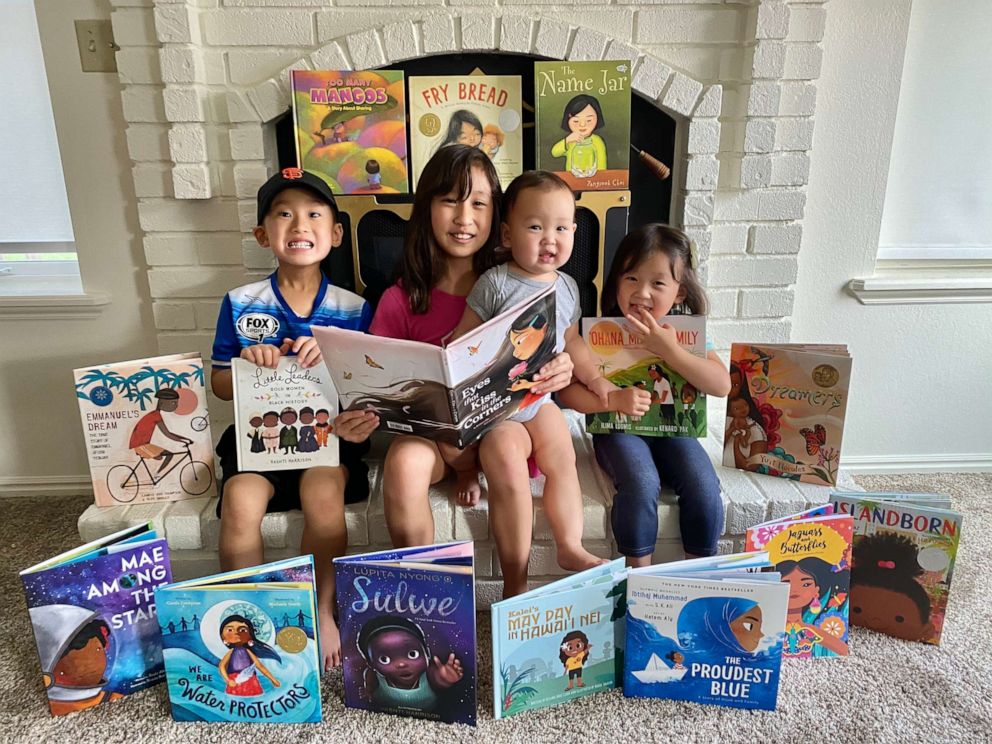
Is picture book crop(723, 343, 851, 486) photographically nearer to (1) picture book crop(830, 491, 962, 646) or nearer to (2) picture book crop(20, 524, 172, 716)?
(1) picture book crop(830, 491, 962, 646)

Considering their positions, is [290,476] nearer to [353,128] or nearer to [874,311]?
[353,128]

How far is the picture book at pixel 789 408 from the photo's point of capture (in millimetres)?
1416

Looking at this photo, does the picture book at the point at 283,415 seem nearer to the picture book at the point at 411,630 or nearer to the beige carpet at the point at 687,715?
the picture book at the point at 411,630

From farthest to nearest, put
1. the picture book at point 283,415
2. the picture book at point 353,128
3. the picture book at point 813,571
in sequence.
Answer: the picture book at point 353,128 < the picture book at point 283,415 < the picture book at point 813,571

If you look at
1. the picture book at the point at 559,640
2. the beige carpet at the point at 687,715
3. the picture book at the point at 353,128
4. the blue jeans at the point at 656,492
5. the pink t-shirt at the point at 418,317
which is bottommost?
the beige carpet at the point at 687,715

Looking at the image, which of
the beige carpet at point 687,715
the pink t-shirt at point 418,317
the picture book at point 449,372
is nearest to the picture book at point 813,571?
the beige carpet at point 687,715

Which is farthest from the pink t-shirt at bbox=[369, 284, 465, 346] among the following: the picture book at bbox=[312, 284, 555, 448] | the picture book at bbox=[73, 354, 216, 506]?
the picture book at bbox=[73, 354, 216, 506]

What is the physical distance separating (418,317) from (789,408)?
0.77 meters

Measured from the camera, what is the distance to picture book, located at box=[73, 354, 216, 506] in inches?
53.9

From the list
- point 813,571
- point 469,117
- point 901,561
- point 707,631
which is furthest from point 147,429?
point 901,561

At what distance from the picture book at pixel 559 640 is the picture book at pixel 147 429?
0.70 metres

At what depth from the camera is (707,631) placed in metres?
1.15

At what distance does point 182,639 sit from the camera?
1.14 metres

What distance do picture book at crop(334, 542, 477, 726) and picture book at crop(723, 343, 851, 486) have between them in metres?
0.69
